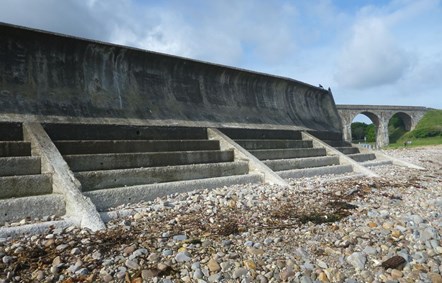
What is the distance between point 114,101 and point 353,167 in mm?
6133

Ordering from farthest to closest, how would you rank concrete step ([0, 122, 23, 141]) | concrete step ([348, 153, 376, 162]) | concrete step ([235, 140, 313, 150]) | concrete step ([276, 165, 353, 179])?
concrete step ([348, 153, 376, 162])
concrete step ([235, 140, 313, 150])
concrete step ([276, 165, 353, 179])
concrete step ([0, 122, 23, 141])

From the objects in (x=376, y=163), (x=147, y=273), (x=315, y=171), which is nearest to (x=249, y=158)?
(x=315, y=171)

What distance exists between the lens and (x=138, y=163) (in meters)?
5.66

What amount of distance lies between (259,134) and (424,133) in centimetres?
4037

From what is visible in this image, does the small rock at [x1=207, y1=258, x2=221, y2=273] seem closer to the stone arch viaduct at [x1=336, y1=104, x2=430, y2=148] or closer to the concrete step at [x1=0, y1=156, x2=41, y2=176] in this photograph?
the concrete step at [x1=0, y1=156, x2=41, y2=176]

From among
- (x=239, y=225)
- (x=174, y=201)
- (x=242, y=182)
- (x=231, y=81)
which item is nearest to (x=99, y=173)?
(x=174, y=201)

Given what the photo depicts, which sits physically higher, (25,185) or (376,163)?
(25,185)

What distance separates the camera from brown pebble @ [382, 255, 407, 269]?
311 centimetres

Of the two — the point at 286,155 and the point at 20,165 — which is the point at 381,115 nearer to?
the point at 286,155

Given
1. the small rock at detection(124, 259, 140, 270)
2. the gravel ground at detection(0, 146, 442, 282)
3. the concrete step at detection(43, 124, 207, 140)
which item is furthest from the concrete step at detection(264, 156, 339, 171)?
the small rock at detection(124, 259, 140, 270)

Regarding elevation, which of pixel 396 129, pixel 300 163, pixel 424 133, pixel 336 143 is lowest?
pixel 300 163

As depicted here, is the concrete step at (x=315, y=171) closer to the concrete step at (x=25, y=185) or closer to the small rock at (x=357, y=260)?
the small rock at (x=357, y=260)

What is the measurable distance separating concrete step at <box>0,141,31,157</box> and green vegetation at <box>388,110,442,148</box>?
38780 mm

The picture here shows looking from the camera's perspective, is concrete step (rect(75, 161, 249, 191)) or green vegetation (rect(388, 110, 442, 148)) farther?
green vegetation (rect(388, 110, 442, 148))
